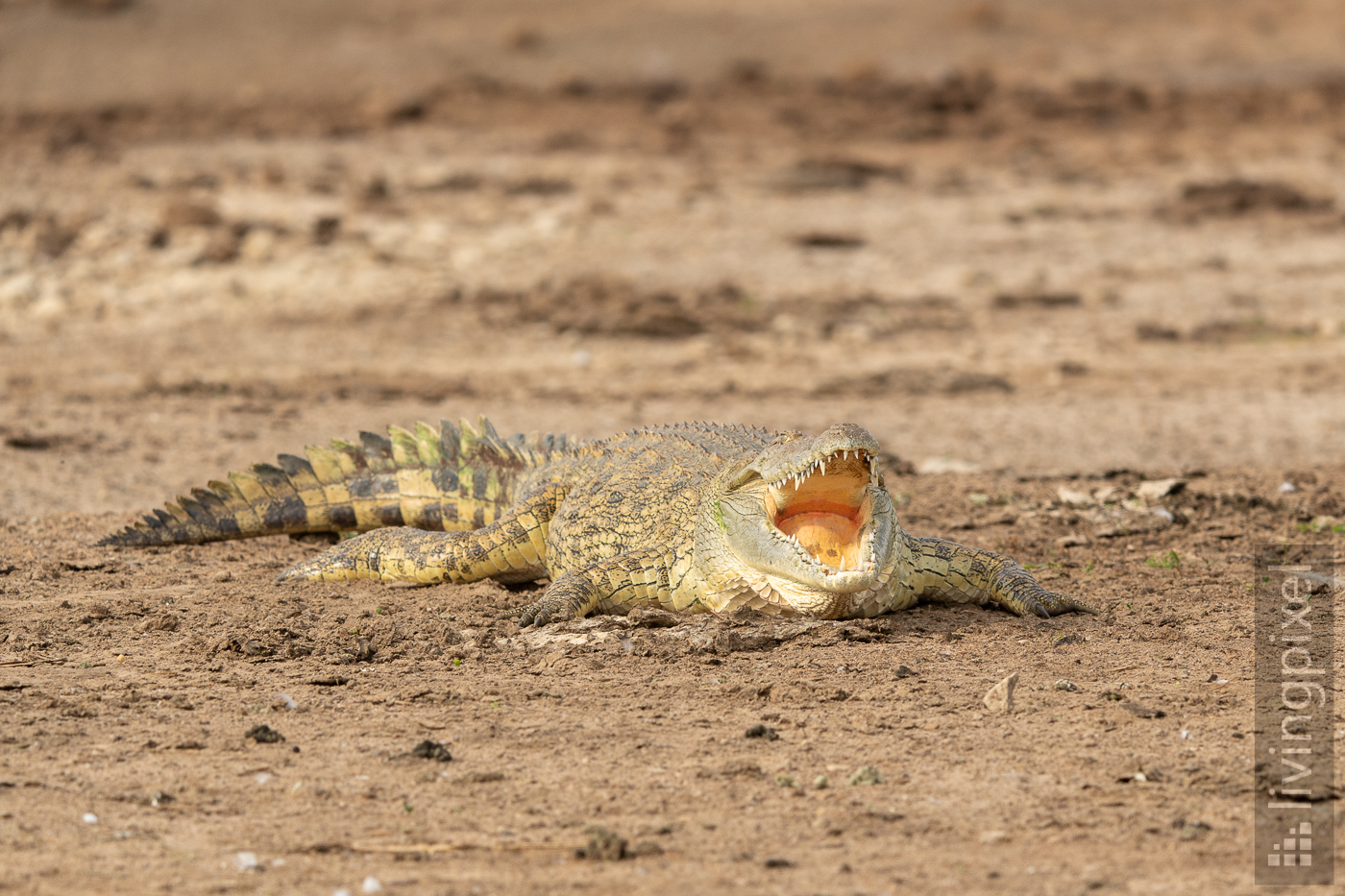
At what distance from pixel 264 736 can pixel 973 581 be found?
274 cm

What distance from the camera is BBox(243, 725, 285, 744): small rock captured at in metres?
4.20

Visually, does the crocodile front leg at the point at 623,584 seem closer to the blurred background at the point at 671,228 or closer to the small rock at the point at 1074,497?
the small rock at the point at 1074,497

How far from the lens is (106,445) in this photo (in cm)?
843

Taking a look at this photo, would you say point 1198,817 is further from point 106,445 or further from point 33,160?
point 33,160

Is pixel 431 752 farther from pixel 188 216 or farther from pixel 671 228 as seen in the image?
pixel 188 216

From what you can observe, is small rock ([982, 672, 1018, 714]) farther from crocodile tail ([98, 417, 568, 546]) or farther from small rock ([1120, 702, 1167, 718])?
crocodile tail ([98, 417, 568, 546])

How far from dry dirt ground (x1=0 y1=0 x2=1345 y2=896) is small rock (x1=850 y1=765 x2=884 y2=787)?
0.03 meters

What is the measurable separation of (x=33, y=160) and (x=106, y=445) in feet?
28.3

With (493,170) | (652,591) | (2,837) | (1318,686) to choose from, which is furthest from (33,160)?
(1318,686)

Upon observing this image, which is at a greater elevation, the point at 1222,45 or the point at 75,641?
the point at 1222,45

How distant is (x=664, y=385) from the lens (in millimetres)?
10234

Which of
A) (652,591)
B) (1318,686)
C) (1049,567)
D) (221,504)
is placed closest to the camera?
(1318,686)

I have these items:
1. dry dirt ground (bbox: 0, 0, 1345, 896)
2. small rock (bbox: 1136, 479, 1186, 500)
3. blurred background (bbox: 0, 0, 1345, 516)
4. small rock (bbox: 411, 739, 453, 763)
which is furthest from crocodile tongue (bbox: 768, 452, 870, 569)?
blurred background (bbox: 0, 0, 1345, 516)
